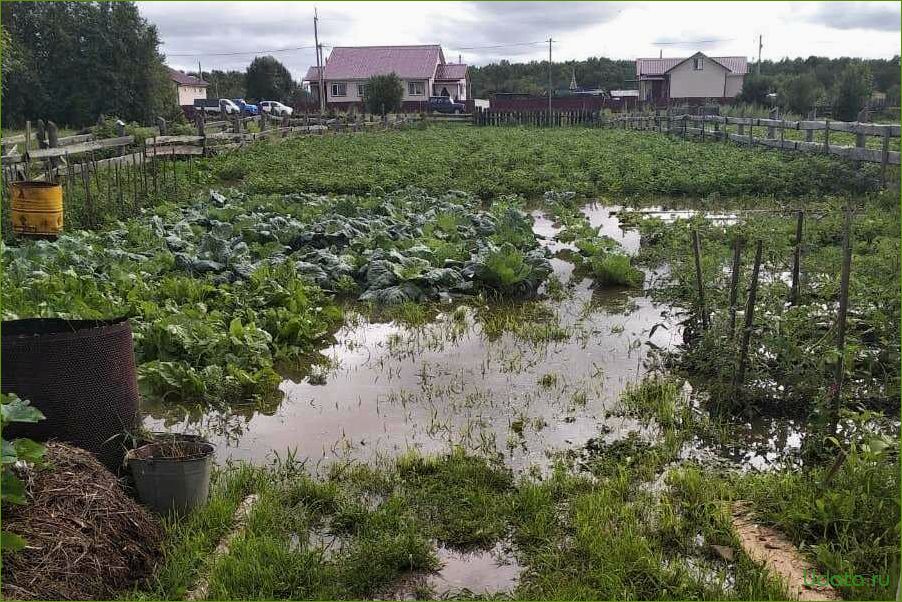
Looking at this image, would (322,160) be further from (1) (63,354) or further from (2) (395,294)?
(1) (63,354)

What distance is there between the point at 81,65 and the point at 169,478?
46.5m

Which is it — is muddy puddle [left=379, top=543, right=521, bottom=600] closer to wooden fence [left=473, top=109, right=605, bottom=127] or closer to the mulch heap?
the mulch heap

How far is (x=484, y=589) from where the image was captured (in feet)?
12.1

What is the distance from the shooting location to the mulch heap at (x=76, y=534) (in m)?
3.29

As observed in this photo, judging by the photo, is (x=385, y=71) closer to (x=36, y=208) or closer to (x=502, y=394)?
(x=36, y=208)

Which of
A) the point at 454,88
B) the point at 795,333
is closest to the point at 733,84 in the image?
the point at 454,88

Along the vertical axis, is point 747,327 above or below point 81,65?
below

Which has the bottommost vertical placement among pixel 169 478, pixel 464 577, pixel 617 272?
pixel 464 577

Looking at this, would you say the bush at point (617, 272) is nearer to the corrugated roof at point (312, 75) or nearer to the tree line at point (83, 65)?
the tree line at point (83, 65)

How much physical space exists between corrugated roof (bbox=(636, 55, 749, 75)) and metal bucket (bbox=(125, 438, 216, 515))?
Result: 6402cm

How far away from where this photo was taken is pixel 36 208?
10445 millimetres

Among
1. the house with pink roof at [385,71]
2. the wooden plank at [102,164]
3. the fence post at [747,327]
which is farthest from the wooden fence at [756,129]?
the house with pink roof at [385,71]

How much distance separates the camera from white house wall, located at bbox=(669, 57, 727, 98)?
6109 cm

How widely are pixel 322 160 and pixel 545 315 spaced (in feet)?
45.8
